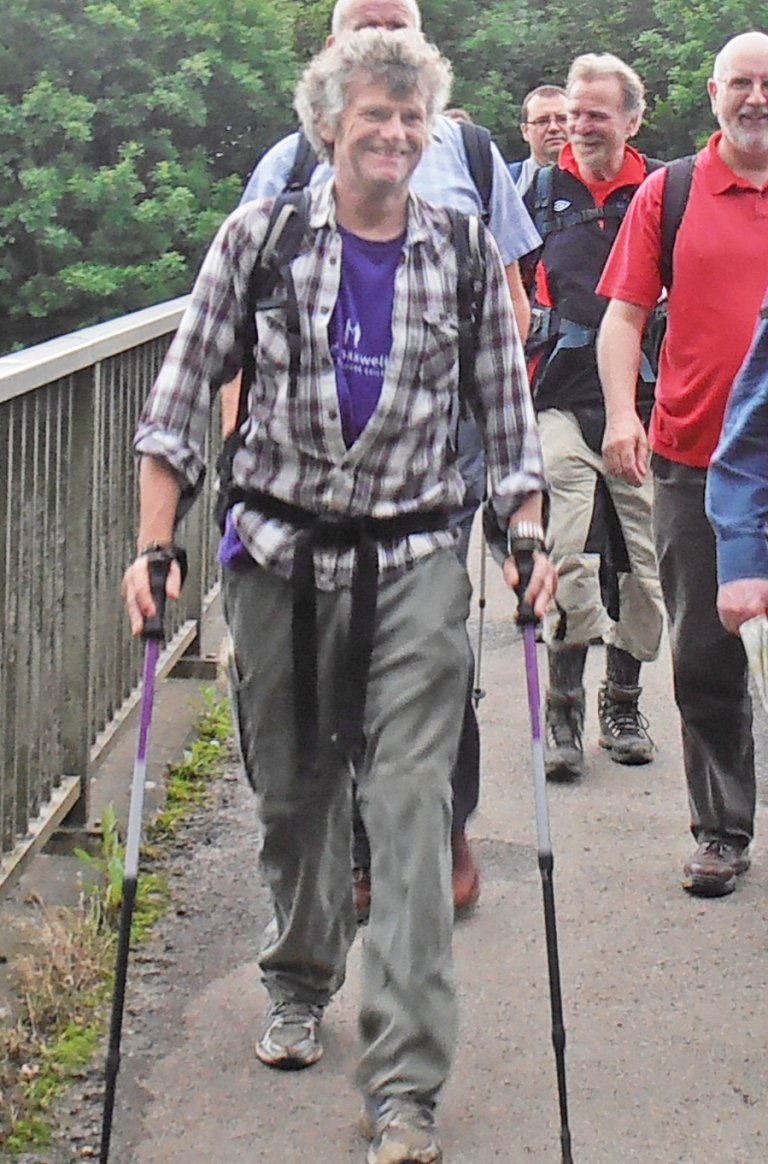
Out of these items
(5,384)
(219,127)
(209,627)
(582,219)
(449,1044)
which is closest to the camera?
(449,1044)

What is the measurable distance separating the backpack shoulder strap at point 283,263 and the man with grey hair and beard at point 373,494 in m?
0.01

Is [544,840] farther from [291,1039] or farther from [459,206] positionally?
[459,206]

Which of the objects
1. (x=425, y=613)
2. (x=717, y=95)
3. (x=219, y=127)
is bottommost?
(x=219, y=127)

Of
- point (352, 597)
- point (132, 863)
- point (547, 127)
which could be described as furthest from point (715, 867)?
point (547, 127)

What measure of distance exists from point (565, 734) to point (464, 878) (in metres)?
1.42

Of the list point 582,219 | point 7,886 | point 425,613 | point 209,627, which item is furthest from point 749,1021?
point 209,627

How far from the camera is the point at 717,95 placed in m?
5.32

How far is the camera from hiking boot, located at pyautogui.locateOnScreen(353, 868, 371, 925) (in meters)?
5.04

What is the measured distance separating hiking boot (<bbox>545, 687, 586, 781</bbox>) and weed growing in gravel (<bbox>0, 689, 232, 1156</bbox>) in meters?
1.30

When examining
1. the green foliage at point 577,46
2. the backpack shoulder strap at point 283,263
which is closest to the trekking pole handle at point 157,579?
the backpack shoulder strap at point 283,263

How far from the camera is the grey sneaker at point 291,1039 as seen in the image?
425 cm

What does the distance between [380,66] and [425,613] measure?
1.03 meters

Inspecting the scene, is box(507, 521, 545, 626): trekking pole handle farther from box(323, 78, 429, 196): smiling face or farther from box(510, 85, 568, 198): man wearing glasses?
box(510, 85, 568, 198): man wearing glasses

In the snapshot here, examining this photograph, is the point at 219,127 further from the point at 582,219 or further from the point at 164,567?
the point at 164,567
